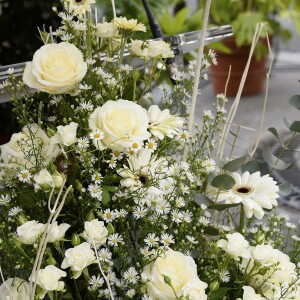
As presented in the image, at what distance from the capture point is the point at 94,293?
0.72m

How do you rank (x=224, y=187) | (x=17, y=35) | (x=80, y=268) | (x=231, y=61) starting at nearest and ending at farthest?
(x=80, y=268)
(x=224, y=187)
(x=17, y=35)
(x=231, y=61)

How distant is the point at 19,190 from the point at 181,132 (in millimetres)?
206

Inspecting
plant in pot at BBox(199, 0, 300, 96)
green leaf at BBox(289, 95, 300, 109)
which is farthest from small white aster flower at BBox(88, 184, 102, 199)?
plant in pot at BBox(199, 0, 300, 96)

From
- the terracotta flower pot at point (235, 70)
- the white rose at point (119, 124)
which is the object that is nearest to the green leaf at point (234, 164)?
the white rose at point (119, 124)

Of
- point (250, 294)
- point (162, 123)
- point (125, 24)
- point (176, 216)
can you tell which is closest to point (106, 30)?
point (125, 24)

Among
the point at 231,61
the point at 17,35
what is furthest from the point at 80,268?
the point at 231,61

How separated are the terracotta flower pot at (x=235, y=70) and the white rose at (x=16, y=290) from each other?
10.5 feet

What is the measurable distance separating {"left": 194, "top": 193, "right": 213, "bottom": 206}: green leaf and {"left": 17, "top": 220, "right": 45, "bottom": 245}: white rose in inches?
7.5

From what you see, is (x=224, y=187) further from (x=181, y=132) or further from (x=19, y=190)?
(x=19, y=190)

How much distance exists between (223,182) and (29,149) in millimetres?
232

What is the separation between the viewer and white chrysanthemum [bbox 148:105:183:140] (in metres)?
0.71

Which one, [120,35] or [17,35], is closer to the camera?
[120,35]

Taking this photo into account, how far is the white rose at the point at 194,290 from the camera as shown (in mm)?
645

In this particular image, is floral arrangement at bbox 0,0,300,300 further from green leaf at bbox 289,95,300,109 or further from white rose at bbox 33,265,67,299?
green leaf at bbox 289,95,300,109
